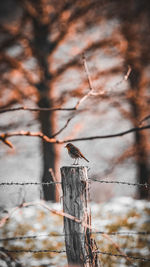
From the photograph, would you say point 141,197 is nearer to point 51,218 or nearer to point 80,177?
point 51,218

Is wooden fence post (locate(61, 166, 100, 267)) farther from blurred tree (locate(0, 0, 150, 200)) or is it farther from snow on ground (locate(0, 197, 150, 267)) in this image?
blurred tree (locate(0, 0, 150, 200))

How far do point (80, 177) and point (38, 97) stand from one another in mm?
4655

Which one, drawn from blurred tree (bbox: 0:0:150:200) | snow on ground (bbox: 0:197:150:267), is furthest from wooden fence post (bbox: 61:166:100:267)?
blurred tree (bbox: 0:0:150:200)

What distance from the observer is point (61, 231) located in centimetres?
400

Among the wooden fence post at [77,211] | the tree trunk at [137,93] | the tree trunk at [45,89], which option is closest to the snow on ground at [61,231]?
the wooden fence post at [77,211]

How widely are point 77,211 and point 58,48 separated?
5.49 m

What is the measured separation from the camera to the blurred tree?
18.8ft

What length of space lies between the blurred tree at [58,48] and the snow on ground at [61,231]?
1507mm

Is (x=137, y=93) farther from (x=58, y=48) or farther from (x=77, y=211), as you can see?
(x=77, y=211)

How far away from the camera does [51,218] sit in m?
4.99

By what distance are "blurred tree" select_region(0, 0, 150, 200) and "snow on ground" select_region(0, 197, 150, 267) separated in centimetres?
151

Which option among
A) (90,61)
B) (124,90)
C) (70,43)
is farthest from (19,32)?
(124,90)

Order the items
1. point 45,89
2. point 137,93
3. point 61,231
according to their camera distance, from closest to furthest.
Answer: point 61,231 < point 45,89 < point 137,93

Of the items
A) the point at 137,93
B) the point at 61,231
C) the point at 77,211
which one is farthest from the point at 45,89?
the point at 77,211
